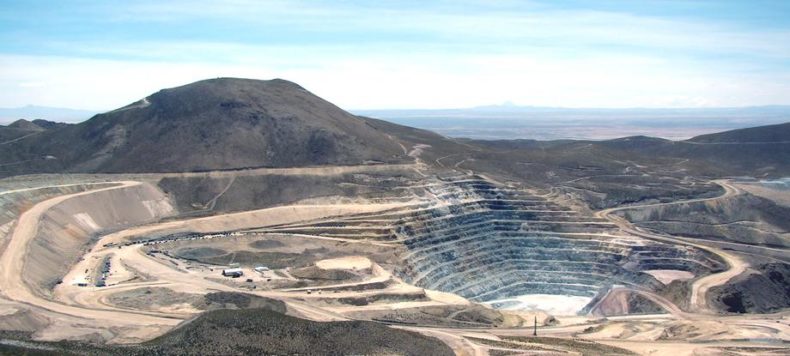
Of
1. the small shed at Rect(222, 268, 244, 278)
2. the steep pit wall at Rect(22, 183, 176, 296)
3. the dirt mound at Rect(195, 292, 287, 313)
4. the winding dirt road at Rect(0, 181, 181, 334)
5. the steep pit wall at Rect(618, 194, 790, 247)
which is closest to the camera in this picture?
the winding dirt road at Rect(0, 181, 181, 334)

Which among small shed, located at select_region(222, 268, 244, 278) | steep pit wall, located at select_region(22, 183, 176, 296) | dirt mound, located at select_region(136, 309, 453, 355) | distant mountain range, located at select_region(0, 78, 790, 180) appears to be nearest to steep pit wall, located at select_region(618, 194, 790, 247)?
distant mountain range, located at select_region(0, 78, 790, 180)

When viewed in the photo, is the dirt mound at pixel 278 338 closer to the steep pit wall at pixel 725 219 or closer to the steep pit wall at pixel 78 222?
the steep pit wall at pixel 78 222

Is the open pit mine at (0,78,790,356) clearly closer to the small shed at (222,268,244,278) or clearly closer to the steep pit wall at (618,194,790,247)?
the small shed at (222,268,244,278)

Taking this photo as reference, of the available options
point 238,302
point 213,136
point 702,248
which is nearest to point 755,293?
point 702,248

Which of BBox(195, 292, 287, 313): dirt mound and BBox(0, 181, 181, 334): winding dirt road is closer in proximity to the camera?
BBox(0, 181, 181, 334): winding dirt road

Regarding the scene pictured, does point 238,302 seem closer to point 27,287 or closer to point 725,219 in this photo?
point 27,287

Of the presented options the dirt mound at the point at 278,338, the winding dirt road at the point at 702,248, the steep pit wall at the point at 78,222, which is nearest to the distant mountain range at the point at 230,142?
the steep pit wall at the point at 78,222
